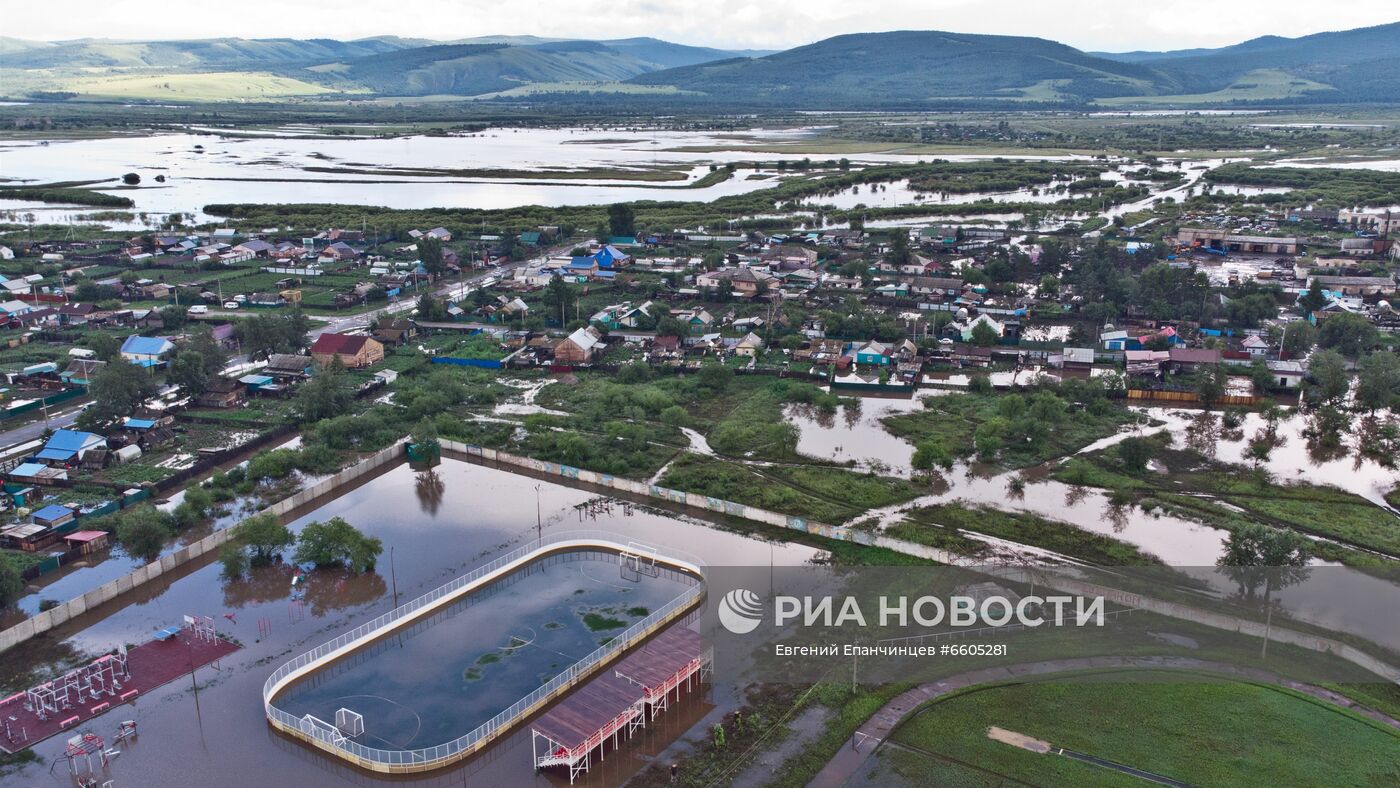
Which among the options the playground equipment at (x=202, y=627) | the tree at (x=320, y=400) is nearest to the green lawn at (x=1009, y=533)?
the playground equipment at (x=202, y=627)

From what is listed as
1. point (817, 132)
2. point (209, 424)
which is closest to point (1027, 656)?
point (209, 424)

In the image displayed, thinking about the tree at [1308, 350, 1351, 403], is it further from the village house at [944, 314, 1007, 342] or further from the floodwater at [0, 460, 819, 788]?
the floodwater at [0, 460, 819, 788]

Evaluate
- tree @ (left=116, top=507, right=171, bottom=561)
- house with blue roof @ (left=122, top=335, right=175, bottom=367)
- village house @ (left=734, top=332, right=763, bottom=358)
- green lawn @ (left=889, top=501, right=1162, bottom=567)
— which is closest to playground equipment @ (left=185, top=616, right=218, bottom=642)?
tree @ (left=116, top=507, right=171, bottom=561)

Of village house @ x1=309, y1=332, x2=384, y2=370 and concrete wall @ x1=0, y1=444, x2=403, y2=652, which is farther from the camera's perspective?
village house @ x1=309, y1=332, x2=384, y2=370

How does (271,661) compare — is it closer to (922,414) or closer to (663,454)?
(663,454)

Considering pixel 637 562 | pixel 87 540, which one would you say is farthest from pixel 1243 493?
pixel 87 540

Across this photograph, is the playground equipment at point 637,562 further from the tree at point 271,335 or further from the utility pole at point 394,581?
the tree at point 271,335
